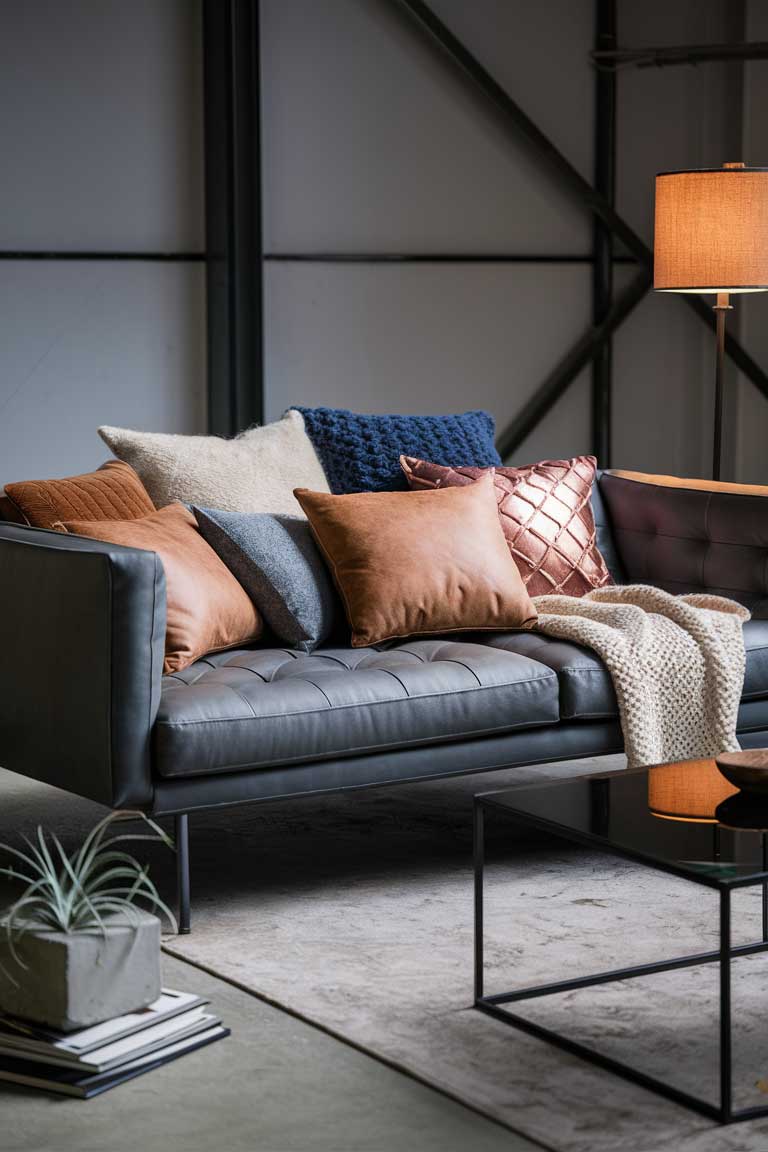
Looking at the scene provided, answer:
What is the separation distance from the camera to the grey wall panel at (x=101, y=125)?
234 inches

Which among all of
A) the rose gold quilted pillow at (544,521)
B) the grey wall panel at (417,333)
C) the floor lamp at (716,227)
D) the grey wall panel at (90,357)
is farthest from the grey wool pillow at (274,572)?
the grey wall panel at (417,333)

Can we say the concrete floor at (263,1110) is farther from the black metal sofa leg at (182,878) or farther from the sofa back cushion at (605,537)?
the sofa back cushion at (605,537)

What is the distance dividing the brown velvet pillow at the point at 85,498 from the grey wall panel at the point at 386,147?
3060 millimetres

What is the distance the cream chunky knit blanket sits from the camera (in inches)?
137

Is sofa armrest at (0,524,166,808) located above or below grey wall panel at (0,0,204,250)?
below

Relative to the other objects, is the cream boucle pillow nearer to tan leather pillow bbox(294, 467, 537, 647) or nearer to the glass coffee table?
tan leather pillow bbox(294, 467, 537, 647)

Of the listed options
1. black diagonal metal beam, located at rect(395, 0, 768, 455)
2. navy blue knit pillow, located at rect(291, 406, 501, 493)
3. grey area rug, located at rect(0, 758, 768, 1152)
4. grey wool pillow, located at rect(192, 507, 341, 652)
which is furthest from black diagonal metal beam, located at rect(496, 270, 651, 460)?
grey wool pillow, located at rect(192, 507, 341, 652)

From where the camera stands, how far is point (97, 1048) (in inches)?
93.2

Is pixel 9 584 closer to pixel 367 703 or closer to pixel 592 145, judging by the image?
pixel 367 703

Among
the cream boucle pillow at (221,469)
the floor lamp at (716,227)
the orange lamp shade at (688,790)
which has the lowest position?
the orange lamp shade at (688,790)

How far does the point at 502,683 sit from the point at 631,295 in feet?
14.0

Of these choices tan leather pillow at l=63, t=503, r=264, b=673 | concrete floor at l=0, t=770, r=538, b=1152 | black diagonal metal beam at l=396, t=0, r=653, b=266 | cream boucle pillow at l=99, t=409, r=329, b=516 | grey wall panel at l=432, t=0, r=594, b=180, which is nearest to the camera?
concrete floor at l=0, t=770, r=538, b=1152

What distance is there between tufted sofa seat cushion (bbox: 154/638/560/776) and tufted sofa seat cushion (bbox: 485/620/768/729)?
41mm

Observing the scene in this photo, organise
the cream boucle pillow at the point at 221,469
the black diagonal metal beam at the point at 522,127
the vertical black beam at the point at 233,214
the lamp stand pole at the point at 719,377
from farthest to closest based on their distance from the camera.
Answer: the black diagonal metal beam at the point at 522,127 → the vertical black beam at the point at 233,214 → the lamp stand pole at the point at 719,377 → the cream boucle pillow at the point at 221,469
